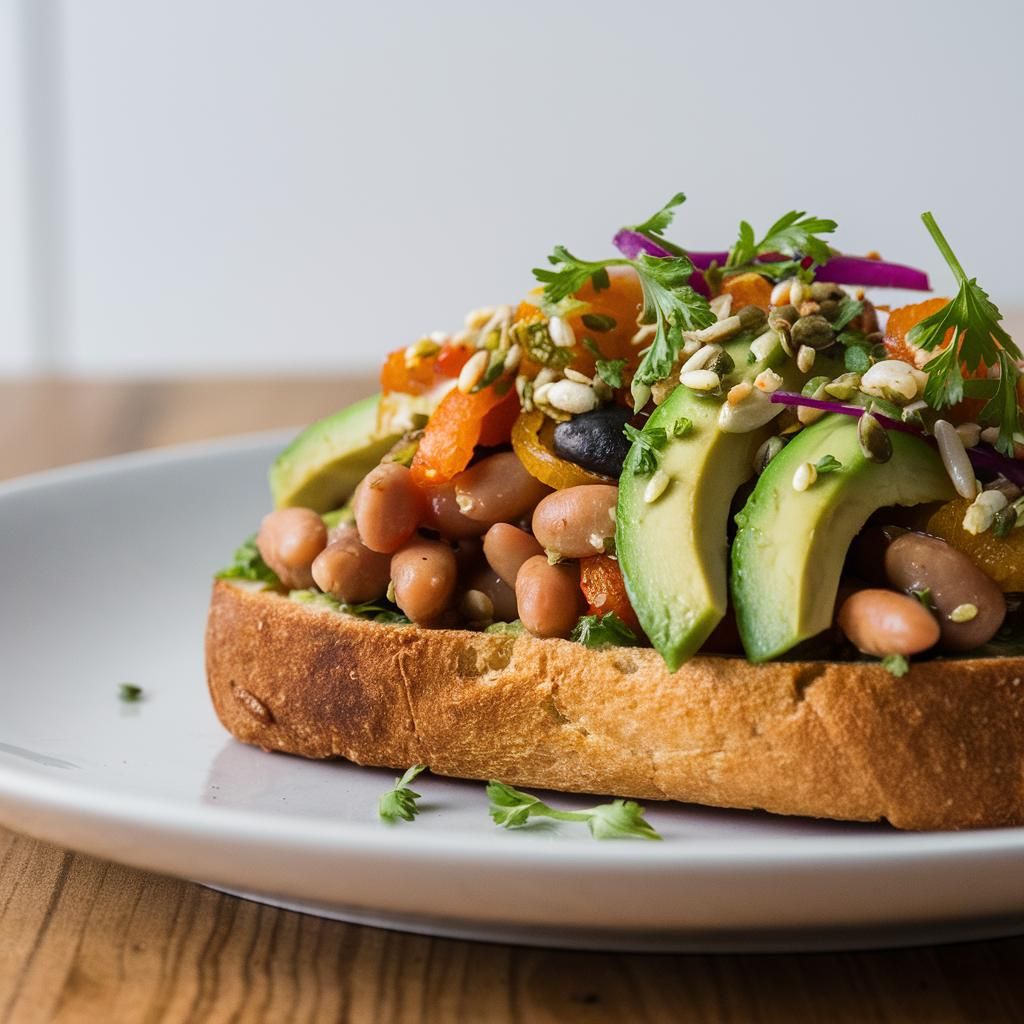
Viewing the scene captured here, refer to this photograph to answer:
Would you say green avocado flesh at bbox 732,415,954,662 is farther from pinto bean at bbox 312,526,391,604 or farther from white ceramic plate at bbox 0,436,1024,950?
pinto bean at bbox 312,526,391,604

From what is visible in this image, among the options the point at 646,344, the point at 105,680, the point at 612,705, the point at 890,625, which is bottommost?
the point at 105,680

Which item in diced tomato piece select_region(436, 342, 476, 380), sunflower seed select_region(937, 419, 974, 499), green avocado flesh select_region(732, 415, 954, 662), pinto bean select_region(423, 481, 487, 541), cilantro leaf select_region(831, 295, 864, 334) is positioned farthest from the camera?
diced tomato piece select_region(436, 342, 476, 380)

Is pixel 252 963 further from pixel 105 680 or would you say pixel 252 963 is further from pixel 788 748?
pixel 105 680

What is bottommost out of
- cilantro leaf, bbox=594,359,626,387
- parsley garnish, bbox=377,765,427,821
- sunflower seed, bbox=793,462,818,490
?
parsley garnish, bbox=377,765,427,821

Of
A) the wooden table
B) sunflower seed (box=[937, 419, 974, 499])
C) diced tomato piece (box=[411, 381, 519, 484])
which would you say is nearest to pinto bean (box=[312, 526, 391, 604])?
diced tomato piece (box=[411, 381, 519, 484])

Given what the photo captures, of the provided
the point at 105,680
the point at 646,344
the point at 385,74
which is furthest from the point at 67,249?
the point at 646,344

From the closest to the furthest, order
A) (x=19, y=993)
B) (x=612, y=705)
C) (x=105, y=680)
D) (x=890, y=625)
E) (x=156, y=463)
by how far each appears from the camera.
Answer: (x=19, y=993), (x=890, y=625), (x=612, y=705), (x=105, y=680), (x=156, y=463)

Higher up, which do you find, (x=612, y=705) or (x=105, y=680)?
(x=612, y=705)
